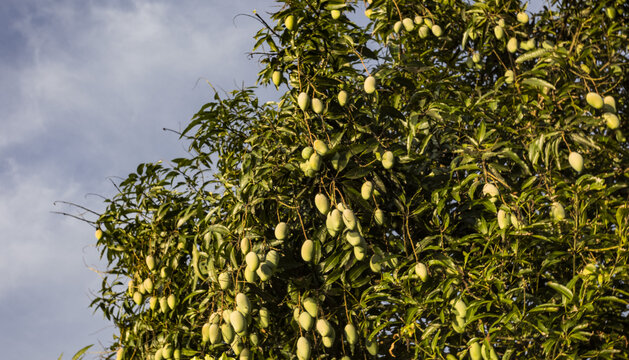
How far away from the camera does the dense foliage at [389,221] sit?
74.9 inches

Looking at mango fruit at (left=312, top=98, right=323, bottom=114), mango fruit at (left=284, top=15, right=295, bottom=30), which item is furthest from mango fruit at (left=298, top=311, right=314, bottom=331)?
mango fruit at (left=284, top=15, right=295, bottom=30)

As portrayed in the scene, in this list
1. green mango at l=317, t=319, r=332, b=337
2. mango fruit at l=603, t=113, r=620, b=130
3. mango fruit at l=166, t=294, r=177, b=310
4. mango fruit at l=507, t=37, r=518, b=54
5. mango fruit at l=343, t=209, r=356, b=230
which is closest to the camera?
mango fruit at l=343, t=209, r=356, b=230

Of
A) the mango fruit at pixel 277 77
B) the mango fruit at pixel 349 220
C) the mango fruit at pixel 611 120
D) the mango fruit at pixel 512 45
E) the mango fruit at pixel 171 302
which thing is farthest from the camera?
the mango fruit at pixel 512 45

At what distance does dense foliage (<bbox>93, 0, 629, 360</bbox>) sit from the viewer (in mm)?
1903

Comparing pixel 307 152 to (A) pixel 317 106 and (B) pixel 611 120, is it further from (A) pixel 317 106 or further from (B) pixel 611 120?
(B) pixel 611 120

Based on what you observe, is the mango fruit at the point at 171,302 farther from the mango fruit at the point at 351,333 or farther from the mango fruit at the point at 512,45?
the mango fruit at the point at 512,45

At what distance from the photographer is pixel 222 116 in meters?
2.69

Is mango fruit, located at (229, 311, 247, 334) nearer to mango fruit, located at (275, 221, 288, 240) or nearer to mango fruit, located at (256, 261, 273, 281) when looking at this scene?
mango fruit, located at (256, 261, 273, 281)

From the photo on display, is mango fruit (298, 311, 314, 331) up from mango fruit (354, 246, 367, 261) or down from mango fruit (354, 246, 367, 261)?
down

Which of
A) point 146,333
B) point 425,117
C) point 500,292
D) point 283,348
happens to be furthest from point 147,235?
point 500,292

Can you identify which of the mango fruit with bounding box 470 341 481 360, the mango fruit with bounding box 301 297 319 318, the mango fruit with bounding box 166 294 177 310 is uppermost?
the mango fruit with bounding box 166 294 177 310

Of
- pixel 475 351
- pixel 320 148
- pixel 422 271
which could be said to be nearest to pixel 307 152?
pixel 320 148

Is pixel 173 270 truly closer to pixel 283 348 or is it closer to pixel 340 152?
pixel 283 348

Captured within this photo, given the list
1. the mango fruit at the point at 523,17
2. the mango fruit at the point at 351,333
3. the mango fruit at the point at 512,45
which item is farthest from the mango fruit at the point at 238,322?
the mango fruit at the point at 523,17
